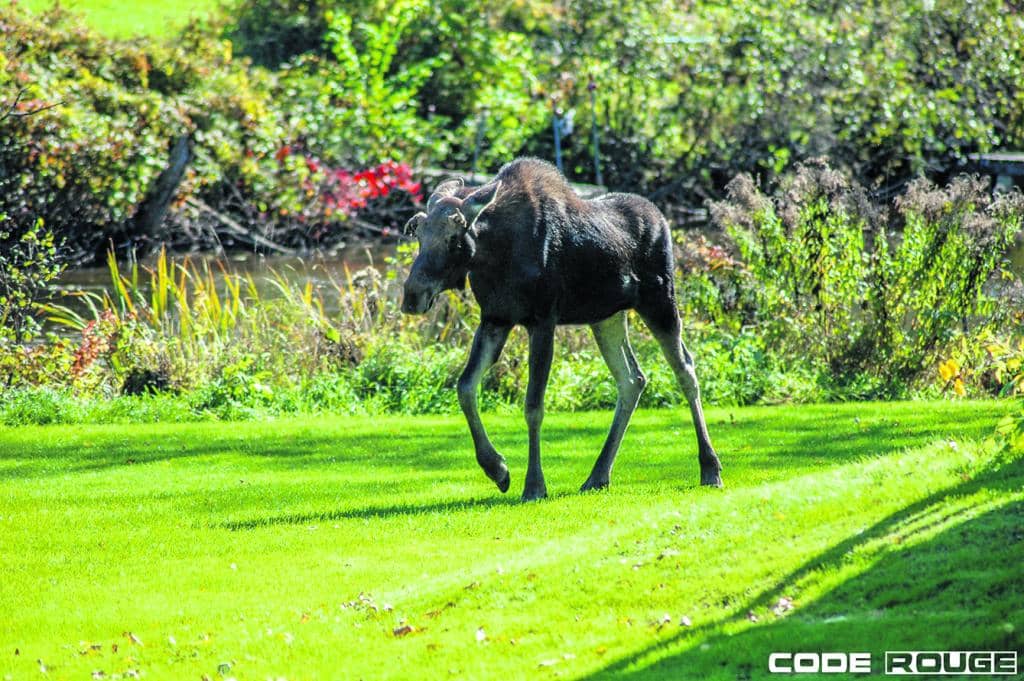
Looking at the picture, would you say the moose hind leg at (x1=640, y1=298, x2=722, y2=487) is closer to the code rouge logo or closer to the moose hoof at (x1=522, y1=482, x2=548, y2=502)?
the moose hoof at (x1=522, y1=482, x2=548, y2=502)

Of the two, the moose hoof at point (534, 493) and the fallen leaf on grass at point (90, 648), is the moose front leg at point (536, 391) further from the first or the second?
the fallen leaf on grass at point (90, 648)

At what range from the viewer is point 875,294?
1702 centimetres

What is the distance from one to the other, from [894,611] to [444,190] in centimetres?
500

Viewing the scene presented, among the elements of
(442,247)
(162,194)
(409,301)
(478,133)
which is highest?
(442,247)

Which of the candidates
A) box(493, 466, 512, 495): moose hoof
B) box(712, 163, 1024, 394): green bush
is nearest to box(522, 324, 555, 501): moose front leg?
box(493, 466, 512, 495): moose hoof

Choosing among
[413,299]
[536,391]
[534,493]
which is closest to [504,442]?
[534,493]

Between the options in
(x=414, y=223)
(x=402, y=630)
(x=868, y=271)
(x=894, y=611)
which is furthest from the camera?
(x=868, y=271)

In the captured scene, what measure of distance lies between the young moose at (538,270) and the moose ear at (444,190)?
0.04ft

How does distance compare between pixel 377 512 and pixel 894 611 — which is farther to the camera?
pixel 377 512

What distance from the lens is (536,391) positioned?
10.9 metres

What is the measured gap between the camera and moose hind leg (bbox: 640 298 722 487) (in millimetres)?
11391

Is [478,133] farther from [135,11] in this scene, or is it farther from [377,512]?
[377,512]

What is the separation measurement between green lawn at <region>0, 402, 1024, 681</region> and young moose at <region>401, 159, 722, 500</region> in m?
0.71

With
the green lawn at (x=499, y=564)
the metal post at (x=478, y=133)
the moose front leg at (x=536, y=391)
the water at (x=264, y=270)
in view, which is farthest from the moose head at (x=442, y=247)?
the metal post at (x=478, y=133)
